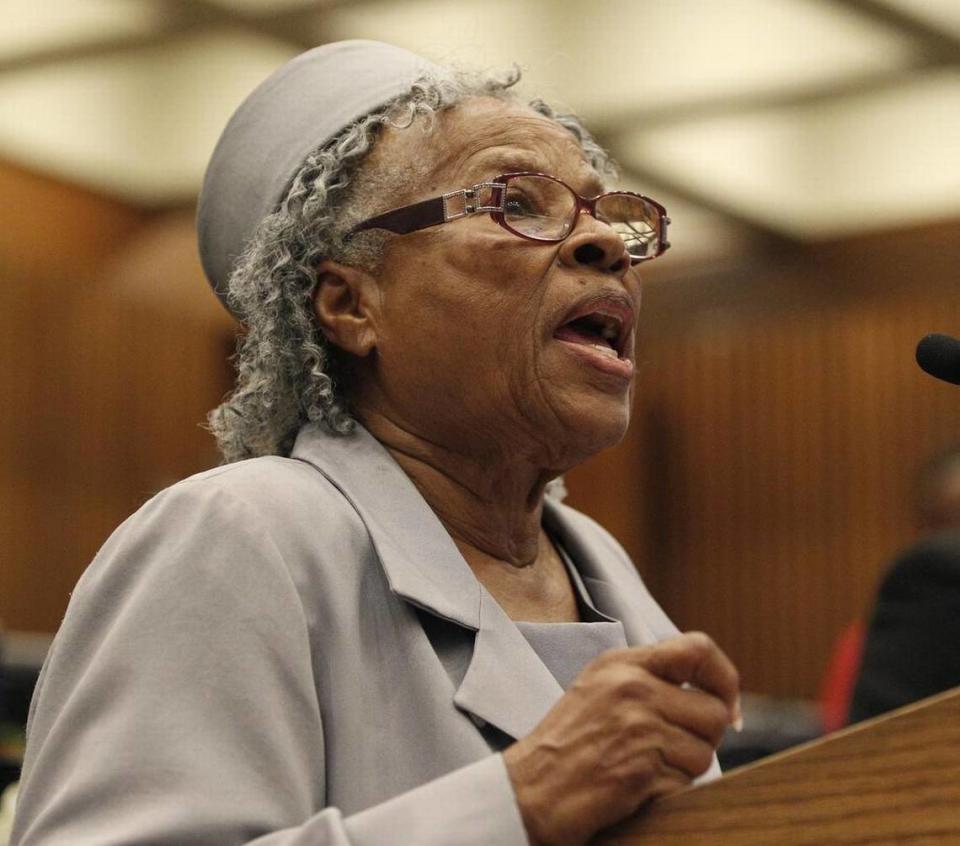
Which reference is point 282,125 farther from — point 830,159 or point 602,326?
point 830,159

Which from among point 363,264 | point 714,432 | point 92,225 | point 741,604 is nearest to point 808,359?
point 714,432

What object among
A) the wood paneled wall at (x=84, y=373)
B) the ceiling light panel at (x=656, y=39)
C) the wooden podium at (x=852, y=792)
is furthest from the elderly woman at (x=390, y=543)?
the wood paneled wall at (x=84, y=373)

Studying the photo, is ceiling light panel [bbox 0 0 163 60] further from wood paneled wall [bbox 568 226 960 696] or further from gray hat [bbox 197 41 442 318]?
gray hat [bbox 197 41 442 318]

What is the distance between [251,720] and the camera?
1452 millimetres

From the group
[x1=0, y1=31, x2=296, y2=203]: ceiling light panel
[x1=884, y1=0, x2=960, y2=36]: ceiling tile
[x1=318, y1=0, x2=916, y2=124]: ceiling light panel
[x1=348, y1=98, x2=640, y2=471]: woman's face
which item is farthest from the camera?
[x1=0, y1=31, x2=296, y2=203]: ceiling light panel

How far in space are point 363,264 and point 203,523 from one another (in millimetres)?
549

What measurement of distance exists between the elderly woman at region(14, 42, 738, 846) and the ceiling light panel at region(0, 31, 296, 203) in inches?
193

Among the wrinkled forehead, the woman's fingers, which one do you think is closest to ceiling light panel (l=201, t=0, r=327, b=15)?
the wrinkled forehead

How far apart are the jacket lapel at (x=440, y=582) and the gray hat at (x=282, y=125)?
0.37 m

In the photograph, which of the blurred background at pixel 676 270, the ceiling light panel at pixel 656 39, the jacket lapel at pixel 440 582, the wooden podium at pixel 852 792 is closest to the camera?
the wooden podium at pixel 852 792

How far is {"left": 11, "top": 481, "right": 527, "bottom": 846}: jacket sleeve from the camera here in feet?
4.47

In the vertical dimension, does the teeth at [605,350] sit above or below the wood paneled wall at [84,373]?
above

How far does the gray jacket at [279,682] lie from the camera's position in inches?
54.6

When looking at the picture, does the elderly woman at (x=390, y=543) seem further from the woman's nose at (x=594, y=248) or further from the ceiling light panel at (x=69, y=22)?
the ceiling light panel at (x=69, y=22)
